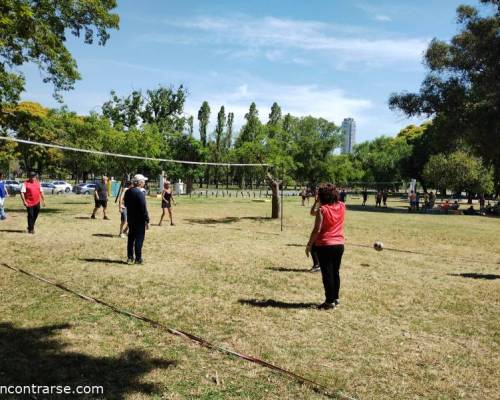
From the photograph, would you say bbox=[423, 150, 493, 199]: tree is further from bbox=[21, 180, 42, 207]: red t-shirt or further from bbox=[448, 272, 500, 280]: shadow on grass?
bbox=[21, 180, 42, 207]: red t-shirt

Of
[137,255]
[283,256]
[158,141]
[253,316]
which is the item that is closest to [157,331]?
[253,316]

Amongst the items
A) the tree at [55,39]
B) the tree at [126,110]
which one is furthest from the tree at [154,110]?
the tree at [55,39]

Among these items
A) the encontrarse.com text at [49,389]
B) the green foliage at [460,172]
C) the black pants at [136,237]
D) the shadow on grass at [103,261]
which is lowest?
→ the encontrarse.com text at [49,389]

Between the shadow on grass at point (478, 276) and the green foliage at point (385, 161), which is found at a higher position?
the green foliage at point (385, 161)

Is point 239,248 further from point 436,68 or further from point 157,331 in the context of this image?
point 436,68

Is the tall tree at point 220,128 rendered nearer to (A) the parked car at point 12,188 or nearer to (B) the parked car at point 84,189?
(B) the parked car at point 84,189

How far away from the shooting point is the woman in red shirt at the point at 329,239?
22.5ft

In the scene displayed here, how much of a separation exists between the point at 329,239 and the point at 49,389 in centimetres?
427

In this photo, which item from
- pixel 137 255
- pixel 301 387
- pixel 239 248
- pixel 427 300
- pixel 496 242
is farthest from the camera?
pixel 496 242

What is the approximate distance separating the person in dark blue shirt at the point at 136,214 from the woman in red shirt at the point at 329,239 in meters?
4.29

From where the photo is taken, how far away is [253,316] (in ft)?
21.3

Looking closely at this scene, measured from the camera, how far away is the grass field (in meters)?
4.48

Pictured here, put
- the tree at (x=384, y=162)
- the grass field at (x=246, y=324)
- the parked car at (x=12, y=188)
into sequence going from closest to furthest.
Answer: the grass field at (x=246, y=324) → the parked car at (x=12, y=188) → the tree at (x=384, y=162)

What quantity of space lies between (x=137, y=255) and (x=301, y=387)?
627cm
